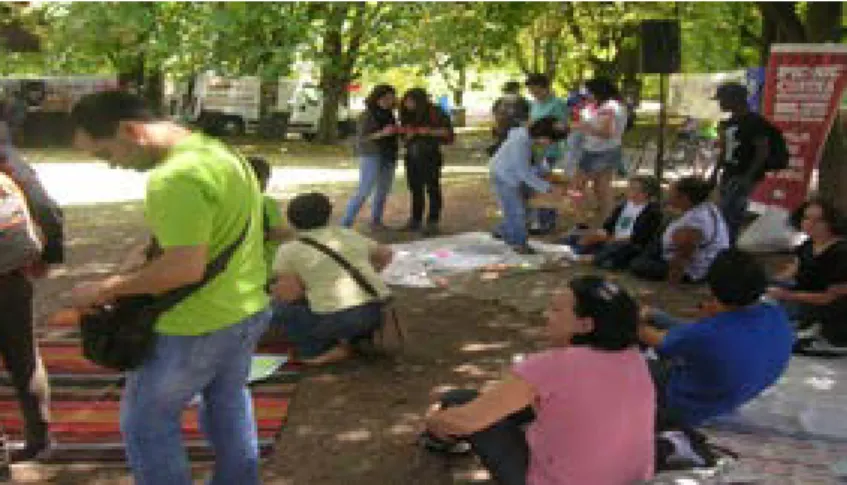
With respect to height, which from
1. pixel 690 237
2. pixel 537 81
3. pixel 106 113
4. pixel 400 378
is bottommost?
pixel 400 378

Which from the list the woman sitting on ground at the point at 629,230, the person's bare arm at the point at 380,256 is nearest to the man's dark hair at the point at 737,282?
the person's bare arm at the point at 380,256

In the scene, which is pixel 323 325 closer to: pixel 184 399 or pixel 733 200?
pixel 184 399

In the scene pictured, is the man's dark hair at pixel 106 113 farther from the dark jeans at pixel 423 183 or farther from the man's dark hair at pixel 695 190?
the dark jeans at pixel 423 183

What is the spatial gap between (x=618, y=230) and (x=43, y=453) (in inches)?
211

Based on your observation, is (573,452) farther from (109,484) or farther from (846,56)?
(846,56)

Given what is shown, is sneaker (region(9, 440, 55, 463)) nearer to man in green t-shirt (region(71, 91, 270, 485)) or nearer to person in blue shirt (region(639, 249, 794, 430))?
man in green t-shirt (region(71, 91, 270, 485))

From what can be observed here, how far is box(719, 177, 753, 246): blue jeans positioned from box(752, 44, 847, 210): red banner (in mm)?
1633

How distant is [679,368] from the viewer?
397cm

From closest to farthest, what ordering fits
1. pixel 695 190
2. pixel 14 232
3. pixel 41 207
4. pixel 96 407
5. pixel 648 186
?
1. pixel 14 232
2. pixel 41 207
3. pixel 96 407
4. pixel 695 190
5. pixel 648 186

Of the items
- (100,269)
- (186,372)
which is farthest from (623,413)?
(100,269)

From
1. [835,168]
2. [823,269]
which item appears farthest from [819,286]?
[835,168]

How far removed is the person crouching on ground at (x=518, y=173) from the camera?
8180 mm

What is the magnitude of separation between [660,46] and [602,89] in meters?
1.80

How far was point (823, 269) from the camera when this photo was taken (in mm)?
5527
